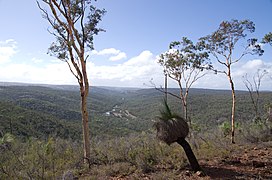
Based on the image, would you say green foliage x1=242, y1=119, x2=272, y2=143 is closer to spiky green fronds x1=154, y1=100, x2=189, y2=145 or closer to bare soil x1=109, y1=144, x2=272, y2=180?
bare soil x1=109, y1=144, x2=272, y2=180

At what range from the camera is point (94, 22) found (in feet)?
34.4

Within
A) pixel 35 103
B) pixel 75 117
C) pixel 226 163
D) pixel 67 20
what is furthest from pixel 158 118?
pixel 35 103

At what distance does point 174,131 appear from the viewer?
687 centimetres

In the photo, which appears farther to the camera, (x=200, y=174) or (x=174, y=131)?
(x=174, y=131)

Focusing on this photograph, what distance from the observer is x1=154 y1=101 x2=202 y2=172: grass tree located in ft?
A: 22.6

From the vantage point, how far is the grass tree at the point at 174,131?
6883 millimetres

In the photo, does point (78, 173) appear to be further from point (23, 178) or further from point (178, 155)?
point (178, 155)

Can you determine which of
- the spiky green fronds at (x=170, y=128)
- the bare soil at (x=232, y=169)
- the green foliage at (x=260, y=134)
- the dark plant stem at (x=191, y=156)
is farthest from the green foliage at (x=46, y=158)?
the green foliage at (x=260, y=134)

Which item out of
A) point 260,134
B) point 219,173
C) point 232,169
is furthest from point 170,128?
point 260,134

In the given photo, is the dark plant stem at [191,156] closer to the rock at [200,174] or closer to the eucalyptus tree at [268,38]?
the rock at [200,174]

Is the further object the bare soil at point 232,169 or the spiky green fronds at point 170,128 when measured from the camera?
the spiky green fronds at point 170,128

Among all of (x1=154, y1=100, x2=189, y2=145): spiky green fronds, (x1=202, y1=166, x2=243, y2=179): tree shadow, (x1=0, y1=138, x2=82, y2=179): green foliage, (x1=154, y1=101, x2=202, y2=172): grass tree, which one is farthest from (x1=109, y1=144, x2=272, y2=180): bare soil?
(x1=0, y1=138, x2=82, y2=179): green foliage

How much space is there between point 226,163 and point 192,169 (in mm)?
1412

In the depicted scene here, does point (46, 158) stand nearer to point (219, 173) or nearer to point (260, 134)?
point (219, 173)
